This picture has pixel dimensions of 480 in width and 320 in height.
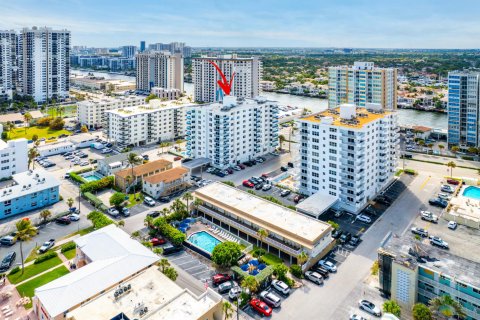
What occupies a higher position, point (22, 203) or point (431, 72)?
point (431, 72)

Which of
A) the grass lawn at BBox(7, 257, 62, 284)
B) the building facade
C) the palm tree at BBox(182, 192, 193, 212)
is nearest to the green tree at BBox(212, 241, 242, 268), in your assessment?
the palm tree at BBox(182, 192, 193, 212)

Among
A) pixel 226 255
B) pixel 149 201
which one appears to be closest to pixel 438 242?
pixel 226 255

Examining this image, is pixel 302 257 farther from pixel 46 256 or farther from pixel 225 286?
pixel 46 256

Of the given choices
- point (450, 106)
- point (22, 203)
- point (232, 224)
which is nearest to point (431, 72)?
point (450, 106)

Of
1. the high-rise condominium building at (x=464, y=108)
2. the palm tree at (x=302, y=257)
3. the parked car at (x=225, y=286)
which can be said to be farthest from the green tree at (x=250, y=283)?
the high-rise condominium building at (x=464, y=108)

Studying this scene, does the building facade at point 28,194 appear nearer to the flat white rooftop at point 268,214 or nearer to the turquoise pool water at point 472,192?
the flat white rooftop at point 268,214

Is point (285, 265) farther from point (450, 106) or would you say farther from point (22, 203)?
point (450, 106)

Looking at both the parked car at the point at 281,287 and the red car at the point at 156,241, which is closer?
the parked car at the point at 281,287
